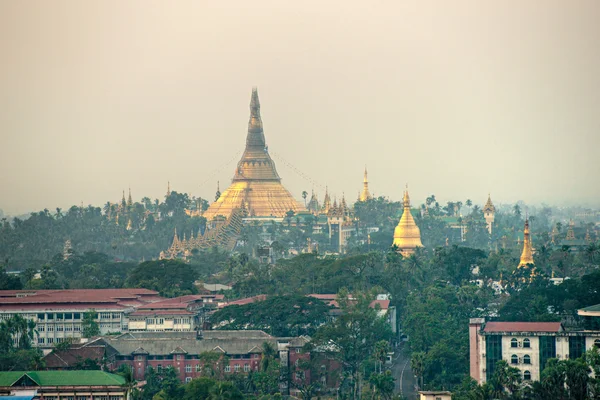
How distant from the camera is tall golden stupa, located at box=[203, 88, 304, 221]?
14850 centimetres

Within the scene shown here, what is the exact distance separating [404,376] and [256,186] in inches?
3080

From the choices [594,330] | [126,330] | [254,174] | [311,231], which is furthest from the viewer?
[254,174]

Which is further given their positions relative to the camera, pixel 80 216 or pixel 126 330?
pixel 80 216

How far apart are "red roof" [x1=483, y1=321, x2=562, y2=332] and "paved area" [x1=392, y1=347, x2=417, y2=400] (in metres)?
3.83

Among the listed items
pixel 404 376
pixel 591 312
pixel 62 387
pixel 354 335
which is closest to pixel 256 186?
pixel 354 335

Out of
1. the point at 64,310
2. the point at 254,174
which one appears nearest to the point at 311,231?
the point at 254,174

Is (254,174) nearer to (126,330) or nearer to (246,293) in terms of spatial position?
(246,293)

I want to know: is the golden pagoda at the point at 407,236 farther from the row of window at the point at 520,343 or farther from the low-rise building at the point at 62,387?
the low-rise building at the point at 62,387

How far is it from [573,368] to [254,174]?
Answer: 90069 millimetres

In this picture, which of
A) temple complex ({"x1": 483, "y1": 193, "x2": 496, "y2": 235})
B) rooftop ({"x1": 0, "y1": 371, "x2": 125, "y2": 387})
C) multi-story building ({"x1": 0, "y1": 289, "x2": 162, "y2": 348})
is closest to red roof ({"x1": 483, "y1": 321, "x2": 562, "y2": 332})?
rooftop ({"x1": 0, "y1": 371, "x2": 125, "y2": 387})

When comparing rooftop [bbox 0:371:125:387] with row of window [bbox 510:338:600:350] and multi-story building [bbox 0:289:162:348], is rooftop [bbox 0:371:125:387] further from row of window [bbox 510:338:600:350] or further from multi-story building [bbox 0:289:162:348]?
multi-story building [bbox 0:289:162:348]

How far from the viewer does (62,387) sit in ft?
209

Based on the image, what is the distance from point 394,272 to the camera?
96188 millimetres

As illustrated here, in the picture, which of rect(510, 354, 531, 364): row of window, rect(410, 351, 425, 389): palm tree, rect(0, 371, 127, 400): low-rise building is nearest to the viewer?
rect(0, 371, 127, 400): low-rise building
